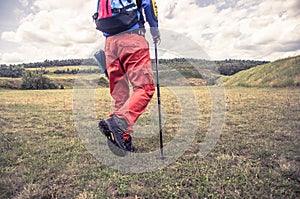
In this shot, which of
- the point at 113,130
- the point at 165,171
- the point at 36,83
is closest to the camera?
the point at 165,171

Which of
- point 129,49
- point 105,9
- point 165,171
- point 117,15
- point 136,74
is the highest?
point 105,9

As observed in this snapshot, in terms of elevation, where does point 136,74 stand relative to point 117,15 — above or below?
below

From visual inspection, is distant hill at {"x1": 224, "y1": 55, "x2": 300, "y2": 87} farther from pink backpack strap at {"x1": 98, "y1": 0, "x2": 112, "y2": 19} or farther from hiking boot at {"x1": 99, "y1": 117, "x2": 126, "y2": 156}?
hiking boot at {"x1": 99, "y1": 117, "x2": 126, "y2": 156}

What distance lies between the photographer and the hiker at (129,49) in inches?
134

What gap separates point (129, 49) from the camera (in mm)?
3504

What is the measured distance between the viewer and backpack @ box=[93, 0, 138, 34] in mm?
3434

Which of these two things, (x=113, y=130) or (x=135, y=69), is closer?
(x=113, y=130)

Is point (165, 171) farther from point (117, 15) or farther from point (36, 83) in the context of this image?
point (36, 83)

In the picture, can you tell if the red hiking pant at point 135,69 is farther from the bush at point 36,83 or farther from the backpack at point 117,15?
the bush at point 36,83

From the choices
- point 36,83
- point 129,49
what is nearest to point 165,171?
point 129,49

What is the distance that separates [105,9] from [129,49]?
701 millimetres

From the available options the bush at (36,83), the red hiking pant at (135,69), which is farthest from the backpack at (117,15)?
the bush at (36,83)

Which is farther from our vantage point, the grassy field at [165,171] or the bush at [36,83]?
the bush at [36,83]

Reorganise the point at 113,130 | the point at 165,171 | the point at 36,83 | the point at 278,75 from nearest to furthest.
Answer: the point at 165,171
the point at 113,130
the point at 278,75
the point at 36,83
